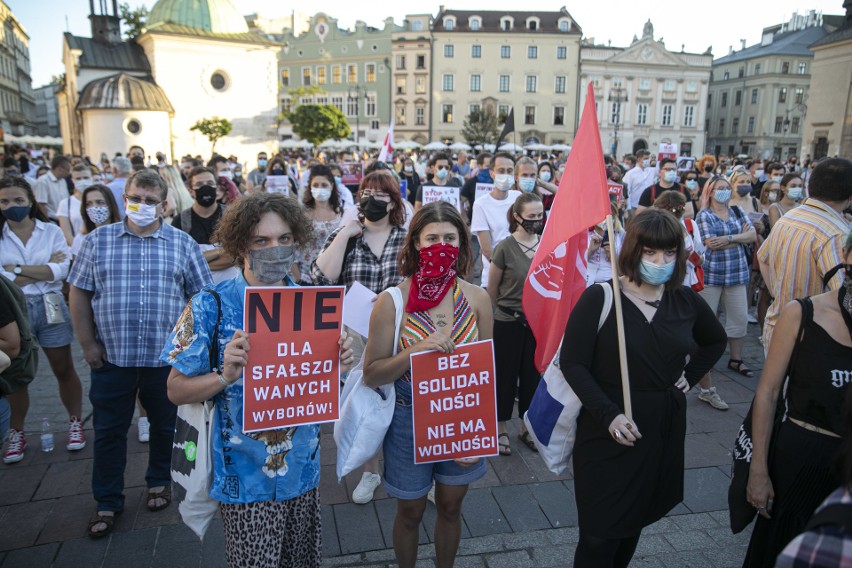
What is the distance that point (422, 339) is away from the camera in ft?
9.26

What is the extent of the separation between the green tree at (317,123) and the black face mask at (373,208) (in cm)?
4546

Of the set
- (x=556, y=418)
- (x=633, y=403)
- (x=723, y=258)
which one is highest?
(x=723, y=258)

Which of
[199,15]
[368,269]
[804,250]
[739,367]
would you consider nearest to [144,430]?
[368,269]

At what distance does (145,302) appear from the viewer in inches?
142

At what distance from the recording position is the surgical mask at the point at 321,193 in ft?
18.7

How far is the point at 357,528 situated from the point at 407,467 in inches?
42.1

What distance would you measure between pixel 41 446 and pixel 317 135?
45.3 meters

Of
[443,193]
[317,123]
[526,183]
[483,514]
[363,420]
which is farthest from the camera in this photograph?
A: [317,123]

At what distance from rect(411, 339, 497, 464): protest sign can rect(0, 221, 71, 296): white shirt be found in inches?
139

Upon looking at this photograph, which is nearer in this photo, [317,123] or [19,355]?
[19,355]

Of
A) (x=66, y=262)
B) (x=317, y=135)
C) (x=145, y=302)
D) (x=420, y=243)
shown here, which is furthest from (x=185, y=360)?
(x=317, y=135)

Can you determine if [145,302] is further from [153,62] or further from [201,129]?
[153,62]

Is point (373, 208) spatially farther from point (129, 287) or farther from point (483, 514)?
point (483, 514)

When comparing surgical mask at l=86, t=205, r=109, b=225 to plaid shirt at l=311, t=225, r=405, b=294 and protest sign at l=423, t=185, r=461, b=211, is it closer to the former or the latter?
plaid shirt at l=311, t=225, r=405, b=294
